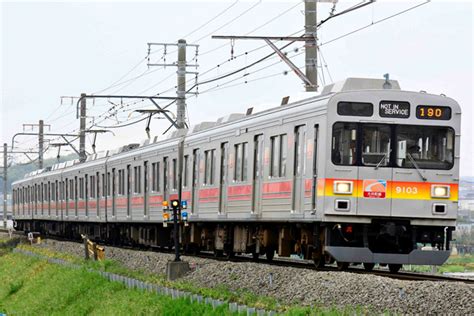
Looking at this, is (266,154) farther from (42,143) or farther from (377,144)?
(42,143)

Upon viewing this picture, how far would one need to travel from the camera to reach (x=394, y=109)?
18656 mm

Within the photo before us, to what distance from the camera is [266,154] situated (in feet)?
70.5

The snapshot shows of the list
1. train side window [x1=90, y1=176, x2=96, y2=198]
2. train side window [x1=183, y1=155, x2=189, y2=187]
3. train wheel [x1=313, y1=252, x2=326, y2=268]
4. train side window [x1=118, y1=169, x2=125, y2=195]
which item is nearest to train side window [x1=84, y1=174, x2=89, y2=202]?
train side window [x1=90, y1=176, x2=96, y2=198]

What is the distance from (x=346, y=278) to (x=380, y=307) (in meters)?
2.07

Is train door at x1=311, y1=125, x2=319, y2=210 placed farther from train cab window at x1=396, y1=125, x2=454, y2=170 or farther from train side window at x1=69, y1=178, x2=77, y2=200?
train side window at x1=69, y1=178, x2=77, y2=200

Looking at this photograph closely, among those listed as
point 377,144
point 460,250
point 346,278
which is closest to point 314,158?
point 377,144

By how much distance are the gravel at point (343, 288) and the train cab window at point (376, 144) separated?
2.24 m

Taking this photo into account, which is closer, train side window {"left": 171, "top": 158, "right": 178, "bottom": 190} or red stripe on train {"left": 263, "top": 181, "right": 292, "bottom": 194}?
red stripe on train {"left": 263, "top": 181, "right": 292, "bottom": 194}

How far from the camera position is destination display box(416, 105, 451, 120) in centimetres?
1867

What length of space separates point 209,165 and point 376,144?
8130 millimetres

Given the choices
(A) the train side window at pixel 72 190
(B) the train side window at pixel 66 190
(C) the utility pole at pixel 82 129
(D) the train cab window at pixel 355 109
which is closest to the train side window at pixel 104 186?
(A) the train side window at pixel 72 190

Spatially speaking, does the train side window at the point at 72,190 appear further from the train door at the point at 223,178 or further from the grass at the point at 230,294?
the train door at the point at 223,178

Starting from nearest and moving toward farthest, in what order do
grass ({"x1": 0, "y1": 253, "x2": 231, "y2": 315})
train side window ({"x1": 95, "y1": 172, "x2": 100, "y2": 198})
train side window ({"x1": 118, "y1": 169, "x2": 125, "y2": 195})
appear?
grass ({"x1": 0, "y1": 253, "x2": 231, "y2": 315})
train side window ({"x1": 118, "y1": 169, "x2": 125, "y2": 195})
train side window ({"x1": 95, "y1": 172, "x2": 100, "y2": 198})

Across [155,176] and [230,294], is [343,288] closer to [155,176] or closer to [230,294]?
[230,294]
